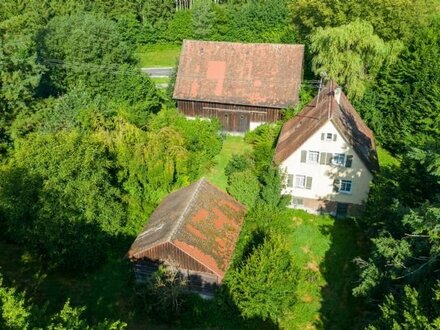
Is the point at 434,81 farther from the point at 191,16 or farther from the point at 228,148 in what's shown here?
the point at 191,16

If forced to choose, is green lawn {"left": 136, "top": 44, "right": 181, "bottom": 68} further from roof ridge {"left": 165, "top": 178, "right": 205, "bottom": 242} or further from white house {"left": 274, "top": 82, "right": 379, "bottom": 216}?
roof ridge {"left": 165, "top": 178, "right": 205, "bottom": 242}

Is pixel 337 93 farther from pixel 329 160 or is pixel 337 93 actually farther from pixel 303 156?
pixel 303 156

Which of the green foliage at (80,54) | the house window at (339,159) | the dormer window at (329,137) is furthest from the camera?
the green foliage at (80,54)

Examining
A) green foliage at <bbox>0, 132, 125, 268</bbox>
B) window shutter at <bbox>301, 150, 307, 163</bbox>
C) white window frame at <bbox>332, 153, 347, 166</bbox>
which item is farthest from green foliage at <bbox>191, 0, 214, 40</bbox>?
green foliage at <bbox>0, 132, 125, 268</bbox>

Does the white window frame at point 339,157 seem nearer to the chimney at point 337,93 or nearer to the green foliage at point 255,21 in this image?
the chimney at point 337,93

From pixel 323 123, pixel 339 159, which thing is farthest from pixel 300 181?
pixel 323 123

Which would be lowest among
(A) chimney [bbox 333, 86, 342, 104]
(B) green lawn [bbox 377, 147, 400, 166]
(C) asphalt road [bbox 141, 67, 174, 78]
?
(B) green lawn [bbox 377, 147, 400, 166]

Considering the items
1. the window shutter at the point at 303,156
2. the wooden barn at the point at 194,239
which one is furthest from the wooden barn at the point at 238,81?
the wooden barn at the point at 194,239
